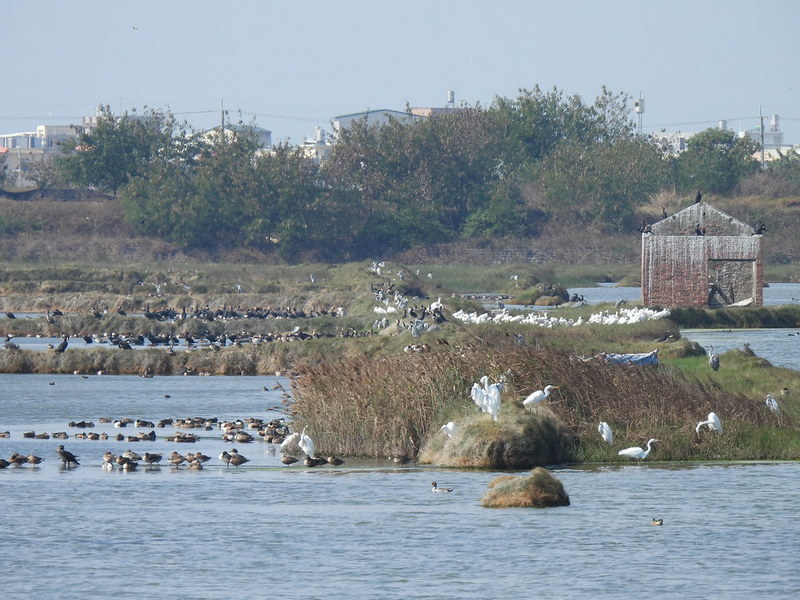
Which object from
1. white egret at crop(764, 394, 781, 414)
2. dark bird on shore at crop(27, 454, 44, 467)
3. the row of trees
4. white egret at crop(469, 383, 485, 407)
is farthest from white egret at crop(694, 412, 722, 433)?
the row of trees

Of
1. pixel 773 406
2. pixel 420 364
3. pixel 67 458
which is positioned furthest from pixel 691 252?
pixel 67 458

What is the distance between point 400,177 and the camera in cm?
13388

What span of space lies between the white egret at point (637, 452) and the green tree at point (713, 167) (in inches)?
4750

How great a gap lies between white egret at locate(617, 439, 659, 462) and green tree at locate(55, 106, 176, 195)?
103 m

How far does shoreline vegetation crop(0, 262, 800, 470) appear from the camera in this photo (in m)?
28.4

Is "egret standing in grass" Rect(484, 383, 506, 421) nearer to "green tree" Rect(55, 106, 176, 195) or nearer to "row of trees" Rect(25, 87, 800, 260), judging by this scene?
"row of trees" Rect(25, 87, 800, 260)

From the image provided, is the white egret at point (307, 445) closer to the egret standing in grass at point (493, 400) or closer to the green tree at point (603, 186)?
the egret standing in grass at point (493, 400)

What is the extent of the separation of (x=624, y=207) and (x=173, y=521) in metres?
114

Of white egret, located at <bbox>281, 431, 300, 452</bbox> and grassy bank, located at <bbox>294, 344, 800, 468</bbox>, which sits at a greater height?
grassy bank, located at <bbox>294, 344, 800, 468</bbox>

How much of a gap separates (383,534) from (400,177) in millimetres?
111577

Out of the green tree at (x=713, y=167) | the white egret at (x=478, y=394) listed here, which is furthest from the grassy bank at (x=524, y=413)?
the green tree at (x=713, y=167)

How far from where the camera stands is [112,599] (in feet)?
63.9

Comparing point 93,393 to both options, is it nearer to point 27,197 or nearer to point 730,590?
point 730,590

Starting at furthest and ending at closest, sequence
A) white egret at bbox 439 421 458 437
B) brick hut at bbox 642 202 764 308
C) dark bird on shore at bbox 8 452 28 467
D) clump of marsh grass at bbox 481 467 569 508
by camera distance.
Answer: brick hut at bbox 642 202 764 308, dark bird on shore at bbox 8 452 28 467, white egret at bbox 439 421 458 437, clump of marsh grass at bbox 481 467 569 508
